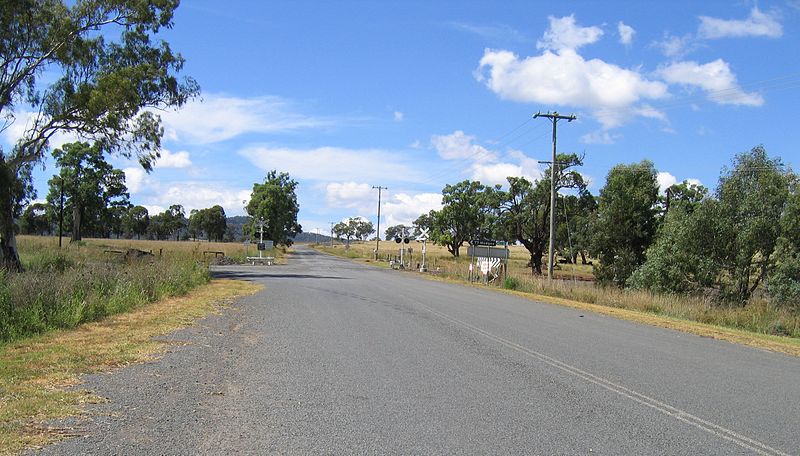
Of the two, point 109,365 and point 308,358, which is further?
point 308,358

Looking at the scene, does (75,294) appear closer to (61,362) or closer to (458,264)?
(61,362)

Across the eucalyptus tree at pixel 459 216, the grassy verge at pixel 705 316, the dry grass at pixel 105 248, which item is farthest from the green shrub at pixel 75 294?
the eucalyptus tree at pixel 459 216

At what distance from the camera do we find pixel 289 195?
383 ft

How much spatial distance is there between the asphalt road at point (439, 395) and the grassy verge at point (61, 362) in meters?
0.34

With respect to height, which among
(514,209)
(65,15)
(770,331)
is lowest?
(770,331)

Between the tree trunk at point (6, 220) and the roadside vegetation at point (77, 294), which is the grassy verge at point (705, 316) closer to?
the roadside vegetation at point (77, 294)

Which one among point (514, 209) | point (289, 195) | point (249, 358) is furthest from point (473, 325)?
point (289, 195)

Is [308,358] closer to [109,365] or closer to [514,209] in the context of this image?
[109,365]

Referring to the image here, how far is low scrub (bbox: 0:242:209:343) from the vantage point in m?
11.9

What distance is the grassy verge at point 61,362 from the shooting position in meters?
5.78

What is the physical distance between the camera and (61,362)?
8734 mm

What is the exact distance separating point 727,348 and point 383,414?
9.21 m

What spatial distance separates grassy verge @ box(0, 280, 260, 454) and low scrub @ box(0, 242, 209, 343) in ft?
1.27

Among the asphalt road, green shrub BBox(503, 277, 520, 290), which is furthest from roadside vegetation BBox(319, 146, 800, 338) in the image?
the asphalt road
